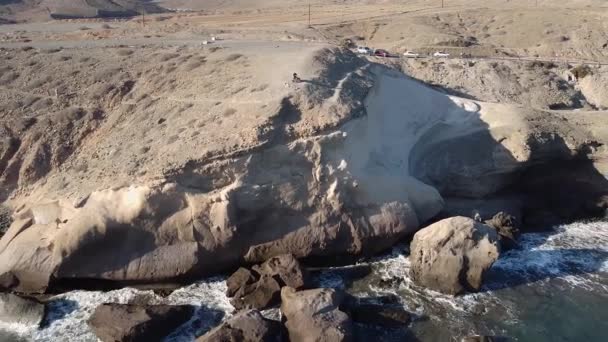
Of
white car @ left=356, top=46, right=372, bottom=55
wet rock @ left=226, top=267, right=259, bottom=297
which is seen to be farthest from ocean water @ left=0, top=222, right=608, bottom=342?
white car @ left=356, top=46, right=372, bottom=55

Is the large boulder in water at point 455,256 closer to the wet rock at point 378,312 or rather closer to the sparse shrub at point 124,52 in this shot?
the wet rock at point 378,312

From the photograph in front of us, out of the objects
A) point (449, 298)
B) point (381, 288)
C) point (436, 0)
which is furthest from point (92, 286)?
point (436, 0)

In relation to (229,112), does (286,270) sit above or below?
below

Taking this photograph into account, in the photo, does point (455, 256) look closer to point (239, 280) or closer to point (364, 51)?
point (239, 280)

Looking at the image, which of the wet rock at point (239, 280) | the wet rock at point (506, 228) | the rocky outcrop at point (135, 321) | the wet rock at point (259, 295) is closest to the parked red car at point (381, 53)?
the wet rock at point (506, 228)

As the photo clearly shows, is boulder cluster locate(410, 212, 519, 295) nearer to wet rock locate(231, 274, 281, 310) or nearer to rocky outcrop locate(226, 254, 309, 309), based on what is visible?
rocky outcrop locate(226, 254, 309, 309)

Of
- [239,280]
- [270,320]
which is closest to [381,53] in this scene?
[239,280]

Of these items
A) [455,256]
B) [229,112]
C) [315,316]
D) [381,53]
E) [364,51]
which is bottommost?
[315,316]
